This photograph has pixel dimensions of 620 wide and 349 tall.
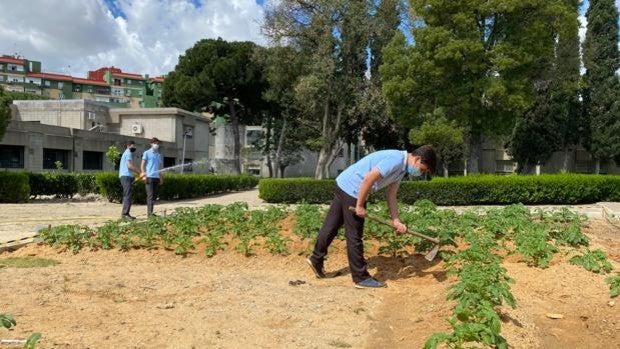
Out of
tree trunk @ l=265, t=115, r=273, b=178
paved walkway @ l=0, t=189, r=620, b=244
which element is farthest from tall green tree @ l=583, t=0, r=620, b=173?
paved walkway @ l=0, t=189, r=620, b=244

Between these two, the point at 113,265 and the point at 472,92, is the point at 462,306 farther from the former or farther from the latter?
the point at 472,92

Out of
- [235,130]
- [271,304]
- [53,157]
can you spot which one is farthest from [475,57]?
[235,130]

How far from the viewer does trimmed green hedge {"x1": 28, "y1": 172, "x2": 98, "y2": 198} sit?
18.7m

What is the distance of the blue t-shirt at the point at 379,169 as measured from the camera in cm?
536

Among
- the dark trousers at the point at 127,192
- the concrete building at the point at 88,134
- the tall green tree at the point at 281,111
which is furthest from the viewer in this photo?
the concrete building at the point at 88,134

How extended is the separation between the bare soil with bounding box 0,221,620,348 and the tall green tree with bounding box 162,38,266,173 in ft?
112

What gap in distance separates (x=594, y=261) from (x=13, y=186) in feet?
53.3

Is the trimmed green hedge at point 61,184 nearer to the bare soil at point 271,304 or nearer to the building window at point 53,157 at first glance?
the building window at point 53,157

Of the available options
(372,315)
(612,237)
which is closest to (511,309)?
(372,315)

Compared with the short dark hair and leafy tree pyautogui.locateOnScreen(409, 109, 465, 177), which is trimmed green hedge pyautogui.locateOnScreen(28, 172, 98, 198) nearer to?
leafy tree pyautogui.locateOnScreen(409, 109, 465, 177)

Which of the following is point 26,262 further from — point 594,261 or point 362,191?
point 594,261

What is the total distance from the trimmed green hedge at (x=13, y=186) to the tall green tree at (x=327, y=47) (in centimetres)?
1289

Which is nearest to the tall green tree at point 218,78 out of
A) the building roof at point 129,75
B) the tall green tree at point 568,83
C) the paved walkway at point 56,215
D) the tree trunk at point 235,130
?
the tree trunk at point 235,130

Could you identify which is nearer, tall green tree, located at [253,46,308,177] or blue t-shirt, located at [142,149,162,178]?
blue t-shirt, located at [142,149,162,178]
